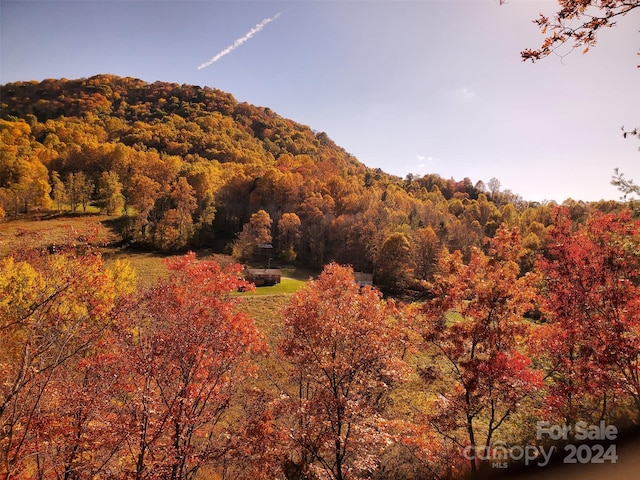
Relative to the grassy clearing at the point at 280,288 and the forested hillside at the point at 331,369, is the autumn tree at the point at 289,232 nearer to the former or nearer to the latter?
the grassy clearing at the point at 280,288

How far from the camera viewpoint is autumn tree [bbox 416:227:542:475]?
866 cm

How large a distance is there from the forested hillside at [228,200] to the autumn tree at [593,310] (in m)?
35.0

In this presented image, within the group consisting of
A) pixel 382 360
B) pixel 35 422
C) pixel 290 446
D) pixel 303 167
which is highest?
pixel 303 167

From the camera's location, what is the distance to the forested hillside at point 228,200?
166 feet

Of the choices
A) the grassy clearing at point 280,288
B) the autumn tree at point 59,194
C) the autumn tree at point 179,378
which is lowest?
the grassy clearing at point 280,288

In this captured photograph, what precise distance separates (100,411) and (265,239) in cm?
4428

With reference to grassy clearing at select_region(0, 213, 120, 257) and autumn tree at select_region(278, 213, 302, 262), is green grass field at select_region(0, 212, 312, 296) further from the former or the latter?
autumn tree at select_region(278, 213, 302, 262)

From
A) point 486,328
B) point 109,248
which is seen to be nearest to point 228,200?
point 109,248

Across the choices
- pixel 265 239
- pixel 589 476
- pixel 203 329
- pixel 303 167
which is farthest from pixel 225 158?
pixel 589 476

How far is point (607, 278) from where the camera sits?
9719 millimetres

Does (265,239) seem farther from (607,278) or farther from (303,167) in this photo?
(607,278)

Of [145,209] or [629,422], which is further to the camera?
[145,209]

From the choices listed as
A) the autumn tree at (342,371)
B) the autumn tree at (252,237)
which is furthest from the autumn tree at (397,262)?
the autumn tree at (342,371)

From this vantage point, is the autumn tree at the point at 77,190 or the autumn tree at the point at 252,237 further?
the autumn tree at the point at 77,190
